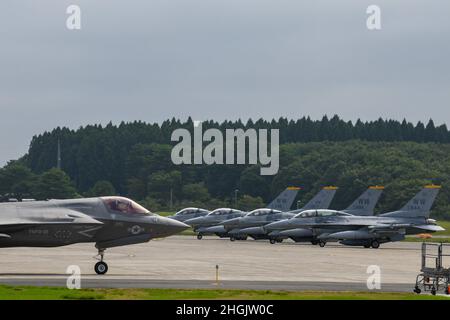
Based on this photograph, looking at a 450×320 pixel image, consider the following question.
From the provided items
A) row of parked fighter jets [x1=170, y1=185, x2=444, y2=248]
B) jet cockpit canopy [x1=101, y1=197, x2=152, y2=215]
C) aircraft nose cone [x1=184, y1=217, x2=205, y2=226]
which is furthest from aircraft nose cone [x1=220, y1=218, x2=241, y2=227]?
jet cockpit canopy [x1=101, y1=197, x2=152, y2=215]

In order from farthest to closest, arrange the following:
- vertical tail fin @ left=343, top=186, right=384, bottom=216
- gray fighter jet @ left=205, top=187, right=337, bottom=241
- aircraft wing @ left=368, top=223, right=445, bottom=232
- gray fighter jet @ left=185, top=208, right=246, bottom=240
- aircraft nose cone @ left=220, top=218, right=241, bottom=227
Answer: gray fighter jet @ left=185, top=208, right=246, bottom=240, aircraft nose cone @ left=220, top=218, right=241, bottom=227, gray fighter jet @ left=205, top=187, right=337, bottom=241, vertical tail fin @ left=343, top=186, right=384, bottom=216, aircraft wing @ left=368, top=223, right=445, bottom=232

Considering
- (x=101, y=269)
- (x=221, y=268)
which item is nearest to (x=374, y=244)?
(x=221, y=268)

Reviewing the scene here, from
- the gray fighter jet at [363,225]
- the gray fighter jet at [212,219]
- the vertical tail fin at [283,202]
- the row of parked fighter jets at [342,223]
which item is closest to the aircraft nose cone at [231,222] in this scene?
the row of parked fighter jets at [342,223]

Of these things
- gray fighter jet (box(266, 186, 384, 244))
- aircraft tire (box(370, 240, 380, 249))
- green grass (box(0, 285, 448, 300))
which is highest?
gray fighter jet (box(266, 186, 384, 244))

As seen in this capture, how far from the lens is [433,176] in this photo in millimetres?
174875

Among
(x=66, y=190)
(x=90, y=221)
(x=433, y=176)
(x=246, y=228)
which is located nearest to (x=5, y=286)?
(x=90, y=221)

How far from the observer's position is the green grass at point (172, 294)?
87.6ft

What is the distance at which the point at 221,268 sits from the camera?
40.5 m

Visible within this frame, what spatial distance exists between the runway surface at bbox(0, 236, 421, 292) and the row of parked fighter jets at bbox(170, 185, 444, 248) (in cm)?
611

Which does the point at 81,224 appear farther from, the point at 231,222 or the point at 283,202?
the point at 283,202

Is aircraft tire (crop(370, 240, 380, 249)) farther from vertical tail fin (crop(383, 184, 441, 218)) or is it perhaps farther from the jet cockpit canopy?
the jet cockpit canopy

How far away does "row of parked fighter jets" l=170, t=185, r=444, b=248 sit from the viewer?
64000mm

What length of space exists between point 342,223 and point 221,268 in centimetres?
2582
